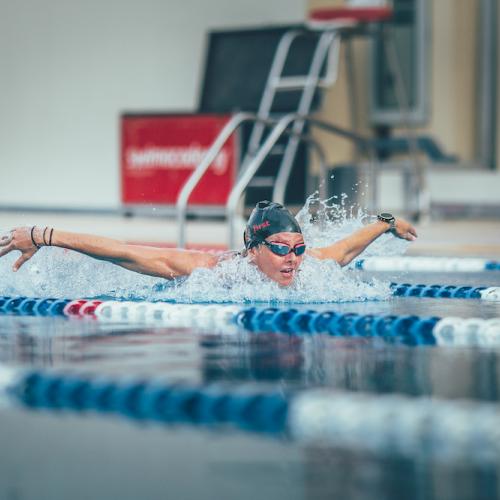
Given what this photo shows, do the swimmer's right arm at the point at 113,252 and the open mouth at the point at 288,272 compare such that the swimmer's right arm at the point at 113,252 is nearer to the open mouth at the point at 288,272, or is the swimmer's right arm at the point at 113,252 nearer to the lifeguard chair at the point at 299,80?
the open mouth at the point at 288,272

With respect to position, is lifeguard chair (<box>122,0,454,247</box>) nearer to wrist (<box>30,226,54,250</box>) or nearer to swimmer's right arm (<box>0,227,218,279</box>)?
swimmer's right arm (<box>0,227,218,279</box>)

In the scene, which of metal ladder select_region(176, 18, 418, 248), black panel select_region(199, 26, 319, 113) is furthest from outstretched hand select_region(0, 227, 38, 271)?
A: black panel select_region(199, 26, 319, 113)

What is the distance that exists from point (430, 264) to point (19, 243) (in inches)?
123

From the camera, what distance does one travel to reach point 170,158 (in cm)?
1229

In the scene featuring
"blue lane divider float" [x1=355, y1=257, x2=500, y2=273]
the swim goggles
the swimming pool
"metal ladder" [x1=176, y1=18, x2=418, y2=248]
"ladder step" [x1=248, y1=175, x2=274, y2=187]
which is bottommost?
"blue lane divider float" [x1=355, y1=257, x2=500, y2=273]

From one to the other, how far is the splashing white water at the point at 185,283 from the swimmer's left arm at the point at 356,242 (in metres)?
0.04

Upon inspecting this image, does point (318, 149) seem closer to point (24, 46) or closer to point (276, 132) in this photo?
point (276, 132)

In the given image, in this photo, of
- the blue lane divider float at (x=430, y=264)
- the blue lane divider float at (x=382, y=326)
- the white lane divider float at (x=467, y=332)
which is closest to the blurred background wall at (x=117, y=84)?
the blue lane divider float at (x=430, y=264)

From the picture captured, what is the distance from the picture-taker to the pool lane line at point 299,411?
226 centimetres

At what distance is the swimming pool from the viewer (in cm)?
207

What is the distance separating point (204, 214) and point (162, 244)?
13.2 feet

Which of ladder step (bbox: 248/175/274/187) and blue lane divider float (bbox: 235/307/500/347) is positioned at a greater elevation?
ladder step (bbox: 248/175/274/187)

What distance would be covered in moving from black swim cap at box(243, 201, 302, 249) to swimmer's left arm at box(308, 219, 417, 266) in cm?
33

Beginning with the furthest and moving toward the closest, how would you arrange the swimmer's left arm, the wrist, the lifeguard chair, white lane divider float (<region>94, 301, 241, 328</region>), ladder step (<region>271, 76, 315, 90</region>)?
1. ladder step (<region>271, 76, 315, 90</region>)
2. the lifeguard chair
3. the swimmer's left arm
4. the wrist
5. white lane divider float (<region>94, 301, 241, 328</region>)
